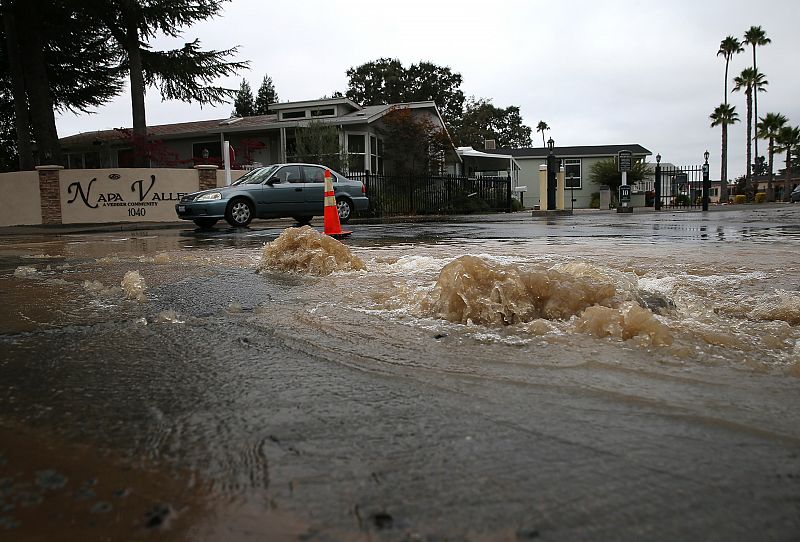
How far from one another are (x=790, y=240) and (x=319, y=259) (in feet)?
22.2

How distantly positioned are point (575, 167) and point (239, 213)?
1446 inches

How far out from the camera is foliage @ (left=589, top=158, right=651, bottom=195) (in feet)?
134

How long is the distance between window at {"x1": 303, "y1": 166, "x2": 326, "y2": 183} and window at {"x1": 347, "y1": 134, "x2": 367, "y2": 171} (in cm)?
1300

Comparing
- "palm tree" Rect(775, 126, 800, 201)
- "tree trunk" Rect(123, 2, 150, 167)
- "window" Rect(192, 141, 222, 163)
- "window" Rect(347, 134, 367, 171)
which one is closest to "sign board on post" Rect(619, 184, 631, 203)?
"window" Rect(347, 134, 367, 171)

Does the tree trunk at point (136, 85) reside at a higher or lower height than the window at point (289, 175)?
higher

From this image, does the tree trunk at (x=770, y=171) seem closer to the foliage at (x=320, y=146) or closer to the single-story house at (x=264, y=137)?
the single-story house at (x=264, y=137)

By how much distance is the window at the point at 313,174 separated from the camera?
647 inches

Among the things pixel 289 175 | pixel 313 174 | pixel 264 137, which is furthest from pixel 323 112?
pixel 289 175

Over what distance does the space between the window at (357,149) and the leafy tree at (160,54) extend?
610 centimetres

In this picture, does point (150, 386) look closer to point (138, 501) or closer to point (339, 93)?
point (138, 501)

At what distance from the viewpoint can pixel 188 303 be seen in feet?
13.4

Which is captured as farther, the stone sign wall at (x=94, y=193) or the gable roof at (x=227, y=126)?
the gable roof at (x=227, y=126)

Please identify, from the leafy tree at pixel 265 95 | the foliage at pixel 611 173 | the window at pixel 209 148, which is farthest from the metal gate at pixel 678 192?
the leafy tree at pixel 265 95

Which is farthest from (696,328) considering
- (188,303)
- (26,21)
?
(26,21)
